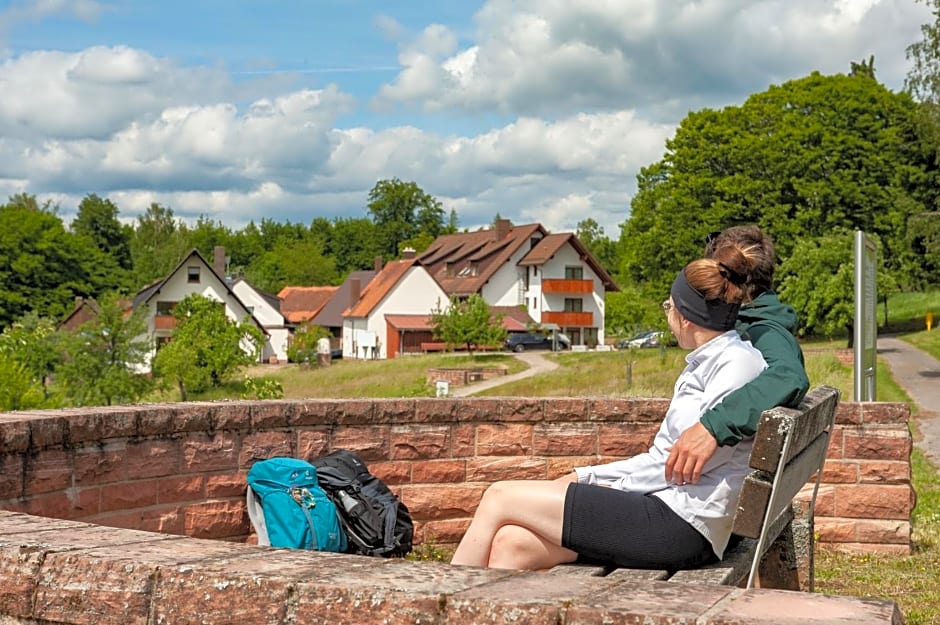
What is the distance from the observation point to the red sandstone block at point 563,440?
23.0ft

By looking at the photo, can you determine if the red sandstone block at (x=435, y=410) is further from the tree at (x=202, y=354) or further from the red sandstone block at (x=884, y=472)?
the tree at (x=202, y=354)

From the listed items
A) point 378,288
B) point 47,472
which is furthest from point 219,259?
point 47,472

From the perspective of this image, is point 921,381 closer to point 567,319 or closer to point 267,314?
point 567,319

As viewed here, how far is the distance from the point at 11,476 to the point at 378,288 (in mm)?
72621

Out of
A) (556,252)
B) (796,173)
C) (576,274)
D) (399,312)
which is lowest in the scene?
(399,312)

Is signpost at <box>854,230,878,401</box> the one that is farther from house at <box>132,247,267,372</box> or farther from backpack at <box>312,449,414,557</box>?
house at <box>132,247,267,372</box>

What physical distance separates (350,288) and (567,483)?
7950cm

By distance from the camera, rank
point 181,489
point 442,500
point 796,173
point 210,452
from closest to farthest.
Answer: point 181,489, point 210,452, point 442,500, point 796,173

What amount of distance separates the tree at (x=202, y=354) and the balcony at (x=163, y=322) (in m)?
16.5

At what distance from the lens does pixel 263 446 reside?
6352mm

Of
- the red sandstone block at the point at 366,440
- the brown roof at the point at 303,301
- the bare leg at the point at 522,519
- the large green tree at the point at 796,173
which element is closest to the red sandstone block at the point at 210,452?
the red sandstone block at the point at 366,440

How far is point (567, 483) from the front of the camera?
3994 millimetres

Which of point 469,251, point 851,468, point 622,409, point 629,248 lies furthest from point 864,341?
point 469,251

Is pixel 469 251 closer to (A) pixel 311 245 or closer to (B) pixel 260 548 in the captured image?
(A) pixel 311 245
